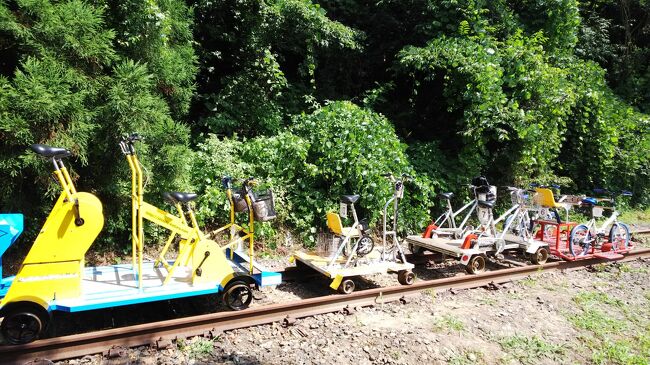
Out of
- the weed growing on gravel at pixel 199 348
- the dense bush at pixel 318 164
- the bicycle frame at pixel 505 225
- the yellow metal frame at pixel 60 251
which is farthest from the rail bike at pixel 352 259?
the yellow metal frame at pixel 60 251

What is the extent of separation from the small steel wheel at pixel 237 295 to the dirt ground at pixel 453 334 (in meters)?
0.41

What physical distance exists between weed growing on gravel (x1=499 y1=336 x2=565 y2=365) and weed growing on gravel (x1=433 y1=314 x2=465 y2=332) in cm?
51

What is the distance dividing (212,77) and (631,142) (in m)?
13.1

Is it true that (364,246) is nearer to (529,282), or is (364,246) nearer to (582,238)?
(529,282)

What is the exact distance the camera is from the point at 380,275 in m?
7.43

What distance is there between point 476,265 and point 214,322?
4.53 m

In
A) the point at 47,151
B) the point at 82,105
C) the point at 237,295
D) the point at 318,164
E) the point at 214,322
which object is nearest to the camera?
the point at 47,151

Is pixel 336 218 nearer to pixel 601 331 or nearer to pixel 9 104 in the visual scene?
pixel 601 331

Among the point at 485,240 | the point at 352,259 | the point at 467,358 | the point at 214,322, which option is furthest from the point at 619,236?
the point at 214,322

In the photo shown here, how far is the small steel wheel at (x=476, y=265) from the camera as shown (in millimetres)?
7328

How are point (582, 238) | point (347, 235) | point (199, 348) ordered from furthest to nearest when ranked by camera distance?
point (582, 238) → point (347, 235) → point (199, 348)

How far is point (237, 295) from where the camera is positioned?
17.6 feet

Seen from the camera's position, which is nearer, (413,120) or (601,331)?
(601,331)

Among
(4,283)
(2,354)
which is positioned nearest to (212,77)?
(4,283)
